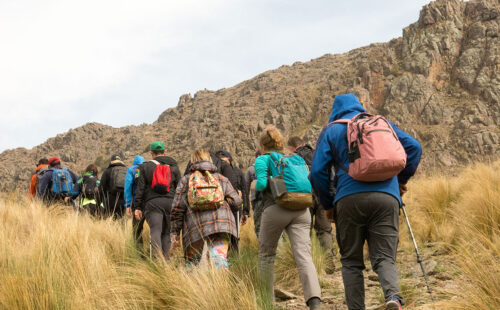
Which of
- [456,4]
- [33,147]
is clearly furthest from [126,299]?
[33,147]

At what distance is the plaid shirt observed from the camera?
460cm

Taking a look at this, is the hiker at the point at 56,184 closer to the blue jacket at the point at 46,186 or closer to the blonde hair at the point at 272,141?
the blue jacket at the point at 46,186

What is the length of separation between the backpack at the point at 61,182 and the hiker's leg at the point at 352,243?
7.13 m

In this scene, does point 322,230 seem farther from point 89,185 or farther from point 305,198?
point 89,185

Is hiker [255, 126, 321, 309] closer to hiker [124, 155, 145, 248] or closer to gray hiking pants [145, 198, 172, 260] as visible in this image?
gray hiking pants [145, 198, 172, 260]

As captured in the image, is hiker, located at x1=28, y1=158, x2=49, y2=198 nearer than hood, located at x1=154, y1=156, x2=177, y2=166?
No

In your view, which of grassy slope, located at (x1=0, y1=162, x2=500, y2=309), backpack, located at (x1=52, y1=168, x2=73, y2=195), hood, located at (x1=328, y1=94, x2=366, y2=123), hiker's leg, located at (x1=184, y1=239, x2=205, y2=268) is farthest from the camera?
backpack, located at (x1=52, y1=168, x2=73, y2=195)

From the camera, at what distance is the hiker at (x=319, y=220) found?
609cm

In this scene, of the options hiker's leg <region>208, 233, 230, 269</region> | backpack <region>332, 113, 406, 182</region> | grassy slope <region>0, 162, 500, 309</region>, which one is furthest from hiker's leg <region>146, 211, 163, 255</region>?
backpack <region>332, 113, 406, 182</region>

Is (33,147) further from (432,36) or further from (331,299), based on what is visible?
(331,299)

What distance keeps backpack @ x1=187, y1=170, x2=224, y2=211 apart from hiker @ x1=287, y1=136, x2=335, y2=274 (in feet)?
6.13

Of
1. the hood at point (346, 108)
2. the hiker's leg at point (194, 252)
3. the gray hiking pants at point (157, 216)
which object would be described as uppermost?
the hood at point (346, 108)

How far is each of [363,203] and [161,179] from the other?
335cm

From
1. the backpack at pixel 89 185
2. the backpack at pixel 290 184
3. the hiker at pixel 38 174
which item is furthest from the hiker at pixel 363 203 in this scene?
the hiker at pixel 38 174
